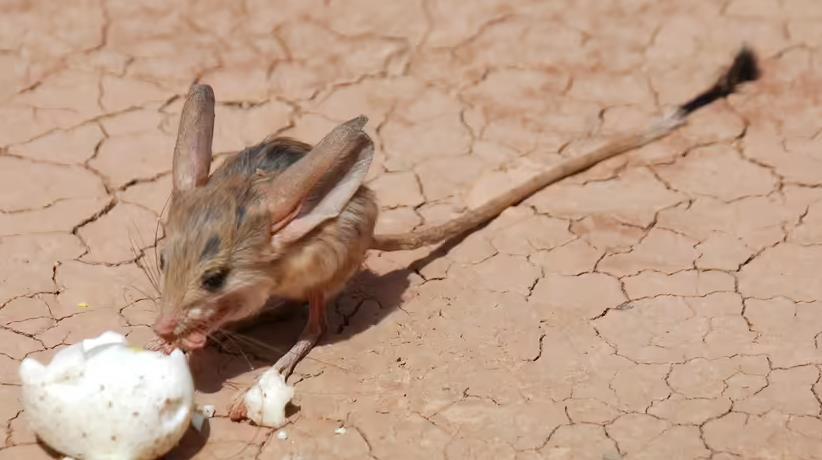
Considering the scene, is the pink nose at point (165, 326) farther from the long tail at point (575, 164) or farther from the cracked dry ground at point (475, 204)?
the long tail at point (575, 164)

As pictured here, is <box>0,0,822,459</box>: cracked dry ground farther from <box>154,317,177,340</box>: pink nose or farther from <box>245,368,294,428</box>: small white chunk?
<box>154,317,177,340</box>: pink nose

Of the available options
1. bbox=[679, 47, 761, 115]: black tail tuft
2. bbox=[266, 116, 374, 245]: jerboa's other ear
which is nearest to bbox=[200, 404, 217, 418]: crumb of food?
bbox=[266, 116, 374, 245]: jerboa's other ear

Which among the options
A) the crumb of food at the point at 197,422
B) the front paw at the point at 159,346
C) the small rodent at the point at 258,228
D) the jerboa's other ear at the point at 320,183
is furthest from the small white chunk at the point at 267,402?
the jerboa's other ear at the point at 320,183

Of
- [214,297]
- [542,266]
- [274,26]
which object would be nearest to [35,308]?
[214,297]

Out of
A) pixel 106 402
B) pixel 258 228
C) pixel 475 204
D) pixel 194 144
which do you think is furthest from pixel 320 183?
pixel 475 204

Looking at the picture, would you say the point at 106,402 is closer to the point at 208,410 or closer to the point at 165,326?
the point at 165,326

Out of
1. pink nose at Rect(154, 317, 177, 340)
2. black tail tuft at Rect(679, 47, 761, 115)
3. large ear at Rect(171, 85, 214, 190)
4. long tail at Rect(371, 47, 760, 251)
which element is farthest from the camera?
black tail tuft at Rect(679, 47, 761, 115)
